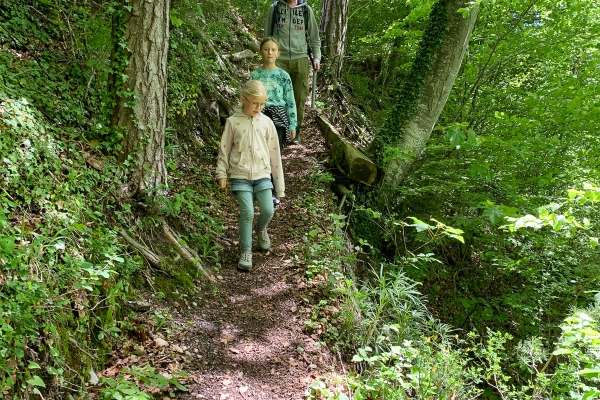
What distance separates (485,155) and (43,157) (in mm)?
6002

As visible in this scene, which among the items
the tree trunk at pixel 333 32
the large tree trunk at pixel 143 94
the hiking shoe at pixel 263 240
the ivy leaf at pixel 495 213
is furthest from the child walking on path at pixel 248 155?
the tree trunk at pixel 333 32

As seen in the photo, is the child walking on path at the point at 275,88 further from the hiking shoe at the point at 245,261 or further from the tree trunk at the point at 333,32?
the tree trunk at the point at 333,32

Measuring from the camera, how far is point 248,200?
431 centimetres

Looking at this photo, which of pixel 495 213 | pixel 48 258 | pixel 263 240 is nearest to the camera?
pixel 48 258

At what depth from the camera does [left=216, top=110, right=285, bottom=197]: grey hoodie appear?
425 cm

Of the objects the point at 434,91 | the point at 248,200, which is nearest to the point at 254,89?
the point at 248,200

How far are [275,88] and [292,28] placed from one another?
1.48 meters

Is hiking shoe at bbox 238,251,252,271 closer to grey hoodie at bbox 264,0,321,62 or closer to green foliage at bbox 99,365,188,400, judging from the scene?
green foliage at bbox 99,365,188,400

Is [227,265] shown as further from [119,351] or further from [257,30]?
[257,30]

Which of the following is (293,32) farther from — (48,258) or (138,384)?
(138,384)

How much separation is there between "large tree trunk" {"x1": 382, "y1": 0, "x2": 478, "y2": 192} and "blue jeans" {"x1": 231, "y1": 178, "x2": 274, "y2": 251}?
8.28 feet

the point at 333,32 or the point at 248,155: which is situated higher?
the point at 333,32

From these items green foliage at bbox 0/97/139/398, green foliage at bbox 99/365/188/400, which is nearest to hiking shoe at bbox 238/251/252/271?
green foliage at bbox 0/97/139/398

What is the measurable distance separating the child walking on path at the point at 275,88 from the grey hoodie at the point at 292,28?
98 cm
